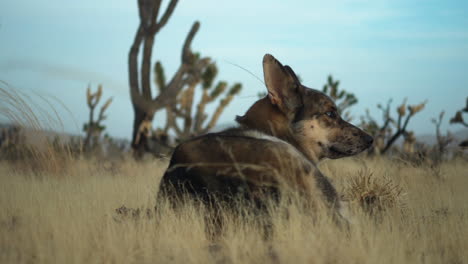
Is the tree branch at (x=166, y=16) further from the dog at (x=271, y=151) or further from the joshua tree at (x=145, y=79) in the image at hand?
the dog at (x=271, y=151)

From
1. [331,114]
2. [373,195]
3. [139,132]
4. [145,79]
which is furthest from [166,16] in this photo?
[331,114]

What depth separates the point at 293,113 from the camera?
186 inches

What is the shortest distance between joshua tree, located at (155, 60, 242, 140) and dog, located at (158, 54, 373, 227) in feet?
42.3

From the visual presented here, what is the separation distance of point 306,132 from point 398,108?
13795 mm

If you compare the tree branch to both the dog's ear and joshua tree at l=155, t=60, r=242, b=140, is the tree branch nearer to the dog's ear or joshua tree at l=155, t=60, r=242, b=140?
joshua tree at l=155, t=60, r=242, b=140

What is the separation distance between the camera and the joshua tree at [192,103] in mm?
17906

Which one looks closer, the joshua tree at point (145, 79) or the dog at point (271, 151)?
the dog at point (271, 151)

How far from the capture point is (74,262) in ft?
11.5

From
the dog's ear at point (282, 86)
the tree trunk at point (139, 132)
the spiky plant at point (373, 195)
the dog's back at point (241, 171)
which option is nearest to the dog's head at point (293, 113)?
the dog's ear at point (282, 86)

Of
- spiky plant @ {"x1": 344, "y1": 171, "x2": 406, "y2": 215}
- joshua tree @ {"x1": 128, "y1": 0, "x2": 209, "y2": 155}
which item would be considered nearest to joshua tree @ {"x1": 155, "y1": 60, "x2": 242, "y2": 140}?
joshua tree @ {"x1": 128, "y1": 0, "x2": 209, "y2": 155}

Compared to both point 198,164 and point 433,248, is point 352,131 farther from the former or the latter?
point 198,164

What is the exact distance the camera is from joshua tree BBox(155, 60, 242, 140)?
705 inches

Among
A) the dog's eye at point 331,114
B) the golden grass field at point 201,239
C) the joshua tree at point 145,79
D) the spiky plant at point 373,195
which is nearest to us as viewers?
the golden grass field at point 201,239

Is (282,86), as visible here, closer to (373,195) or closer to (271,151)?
(271,151)
